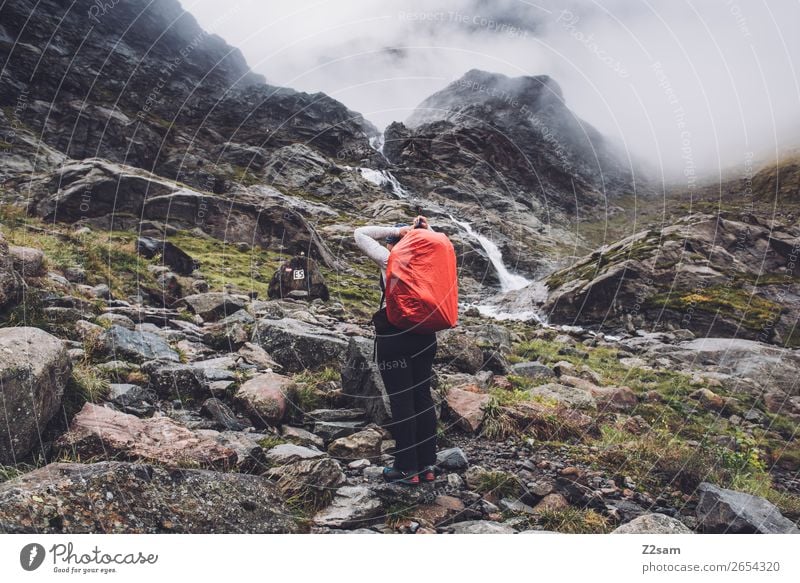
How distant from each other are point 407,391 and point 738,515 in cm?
338

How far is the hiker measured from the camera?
4.36 metres

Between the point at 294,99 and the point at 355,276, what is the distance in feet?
303

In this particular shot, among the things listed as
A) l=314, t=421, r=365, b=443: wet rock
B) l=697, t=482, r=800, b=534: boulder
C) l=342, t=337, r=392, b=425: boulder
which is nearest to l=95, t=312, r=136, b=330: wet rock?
l=342, t=337, r=392, b=425: boulder

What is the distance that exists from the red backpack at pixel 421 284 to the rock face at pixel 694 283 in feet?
79.5

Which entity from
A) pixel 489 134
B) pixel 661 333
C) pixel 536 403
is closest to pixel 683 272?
pixel 661 333

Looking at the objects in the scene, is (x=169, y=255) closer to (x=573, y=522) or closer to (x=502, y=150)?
(x=573, y=522)

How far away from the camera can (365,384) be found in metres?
6.23

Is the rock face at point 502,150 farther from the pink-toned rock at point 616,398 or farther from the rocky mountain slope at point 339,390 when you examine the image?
the pink-toned rock at point 616,398

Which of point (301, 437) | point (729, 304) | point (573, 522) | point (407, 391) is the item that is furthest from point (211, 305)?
point (729, 304)

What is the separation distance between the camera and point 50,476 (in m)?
2.93

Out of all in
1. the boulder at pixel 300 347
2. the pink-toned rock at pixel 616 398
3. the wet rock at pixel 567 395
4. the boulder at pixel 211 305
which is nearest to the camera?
the boulder at pixel 300 347

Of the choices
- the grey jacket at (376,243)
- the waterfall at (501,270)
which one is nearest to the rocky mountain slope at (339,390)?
the grey jacket at (376,243)

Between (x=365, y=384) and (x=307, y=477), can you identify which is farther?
(x=365, y=384)

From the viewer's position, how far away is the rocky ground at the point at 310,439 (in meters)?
3.38
